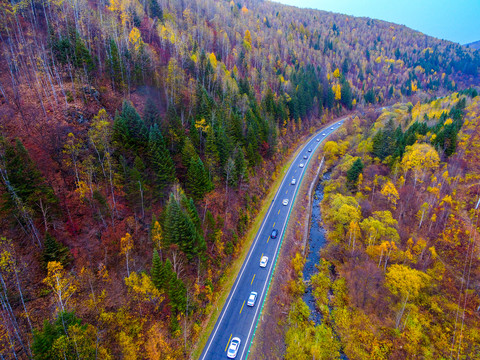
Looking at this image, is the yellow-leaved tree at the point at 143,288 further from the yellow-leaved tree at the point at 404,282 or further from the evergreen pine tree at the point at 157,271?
the yellow-leaved tree at the point at 404,282

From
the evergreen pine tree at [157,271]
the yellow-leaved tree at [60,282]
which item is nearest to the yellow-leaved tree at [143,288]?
the evergreen pine tree at [157,271]

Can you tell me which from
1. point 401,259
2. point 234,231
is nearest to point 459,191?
point 401,259

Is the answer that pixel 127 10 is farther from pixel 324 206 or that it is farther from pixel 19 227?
pixel 324 206

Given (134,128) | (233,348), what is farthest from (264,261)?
(134,128)

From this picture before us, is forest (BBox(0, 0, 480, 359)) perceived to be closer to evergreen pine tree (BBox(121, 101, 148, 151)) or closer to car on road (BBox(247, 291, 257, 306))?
evergreen pine tree (BBox(121, 101, 148, 151))

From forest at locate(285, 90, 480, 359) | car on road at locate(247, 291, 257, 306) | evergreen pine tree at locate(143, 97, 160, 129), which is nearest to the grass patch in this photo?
car on road at locate(247, 291, 257, 306)

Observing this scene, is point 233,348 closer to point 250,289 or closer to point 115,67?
point 250,289
